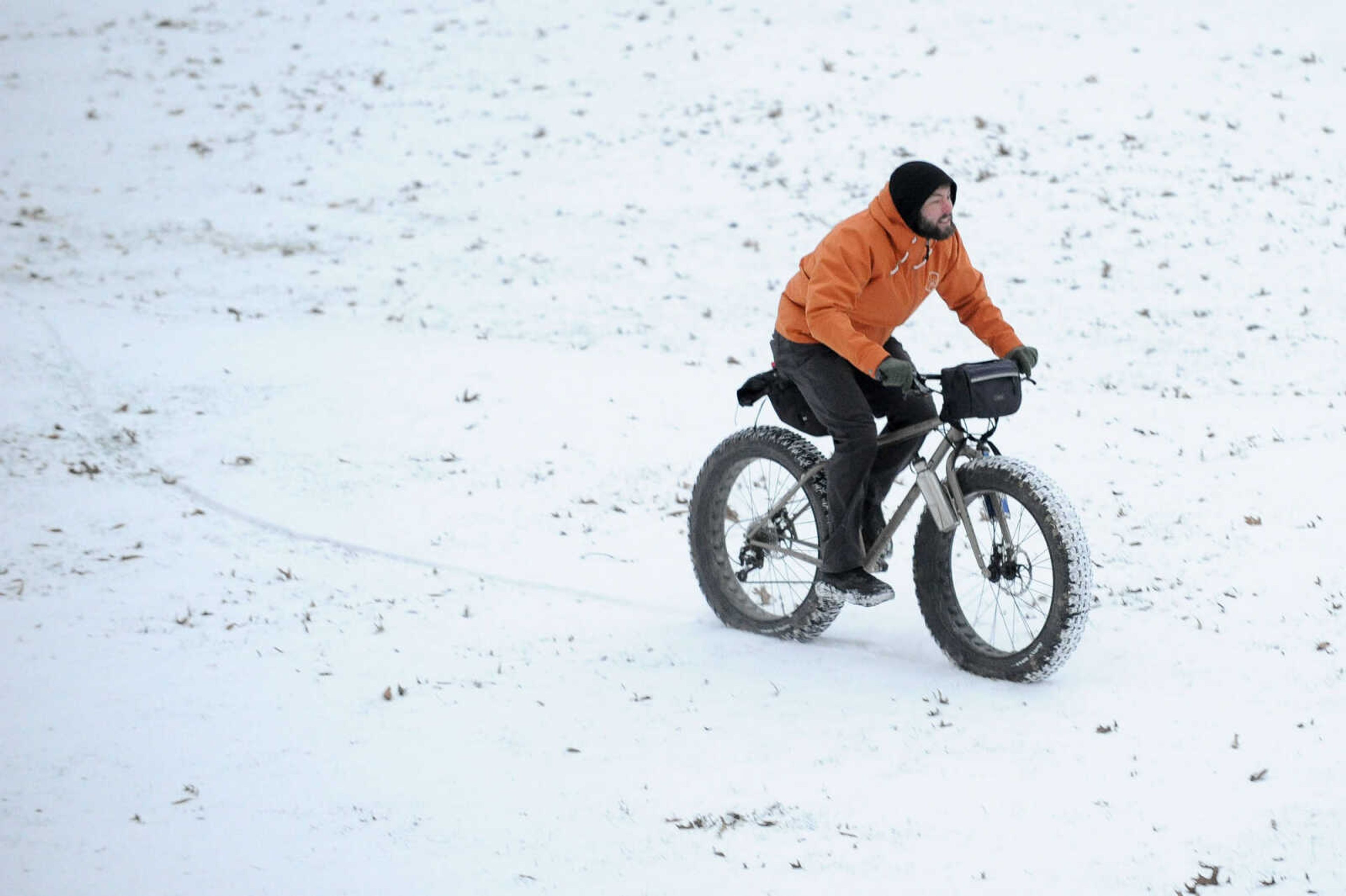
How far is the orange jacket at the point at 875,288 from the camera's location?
568 centimetres

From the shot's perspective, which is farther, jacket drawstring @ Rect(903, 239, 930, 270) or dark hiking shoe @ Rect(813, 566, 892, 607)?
dark hiking shoe @ Rect(813, 566, 892, 607)

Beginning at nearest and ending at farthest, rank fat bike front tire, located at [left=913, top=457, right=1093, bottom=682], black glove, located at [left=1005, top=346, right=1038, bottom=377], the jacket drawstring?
fat bike front tire, located at [left=913, top=457, right=1093, bottom=682] < black glove, located at [left=1005, top=346, right=1038, bottom=377] < the jacket drawstring

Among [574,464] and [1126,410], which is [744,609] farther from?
[1126,410]

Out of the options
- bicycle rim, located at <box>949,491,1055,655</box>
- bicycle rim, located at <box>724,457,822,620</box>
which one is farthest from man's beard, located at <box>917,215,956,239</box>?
bicycle rim, located at <box>724,457,822,620</box>

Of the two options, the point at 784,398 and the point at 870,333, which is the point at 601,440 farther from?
the point at 870,333

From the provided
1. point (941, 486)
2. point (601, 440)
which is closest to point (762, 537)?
point (941, 486)

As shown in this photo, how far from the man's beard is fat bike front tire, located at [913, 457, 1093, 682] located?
40.6 inches

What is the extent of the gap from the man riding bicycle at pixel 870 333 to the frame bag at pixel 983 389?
0.60 feet

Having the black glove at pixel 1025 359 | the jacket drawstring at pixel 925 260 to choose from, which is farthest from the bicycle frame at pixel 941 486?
the jacket drawstring at pixel 925 260

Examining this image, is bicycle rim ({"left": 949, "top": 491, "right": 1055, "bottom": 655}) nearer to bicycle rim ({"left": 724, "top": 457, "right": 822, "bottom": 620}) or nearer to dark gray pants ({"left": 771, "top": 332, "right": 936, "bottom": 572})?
dark gray pants ({"left": 771, "top": 332, "right": 936, "bottom": 572})

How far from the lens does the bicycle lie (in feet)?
17.8

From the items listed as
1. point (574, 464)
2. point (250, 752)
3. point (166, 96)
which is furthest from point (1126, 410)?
point (166, 96)

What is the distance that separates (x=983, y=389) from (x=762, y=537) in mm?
1711

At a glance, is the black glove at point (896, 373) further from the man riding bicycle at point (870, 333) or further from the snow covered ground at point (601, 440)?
the snow covered ground at point (601, 440)
